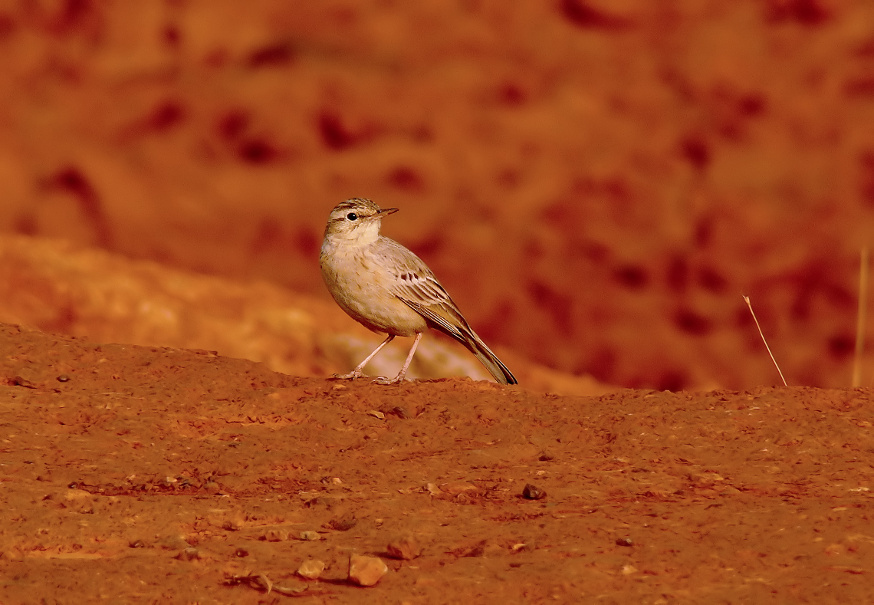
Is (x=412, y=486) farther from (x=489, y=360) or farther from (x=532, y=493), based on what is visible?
(x=489, y=360)

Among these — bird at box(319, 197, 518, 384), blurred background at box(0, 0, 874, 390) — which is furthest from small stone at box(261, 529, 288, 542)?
blurred background at box(0, 0, 874, 390)

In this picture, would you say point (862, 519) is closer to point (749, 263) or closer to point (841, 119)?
point (749, 263)

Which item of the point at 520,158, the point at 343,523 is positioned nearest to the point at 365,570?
the point at 343,523

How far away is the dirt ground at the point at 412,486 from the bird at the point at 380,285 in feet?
2.89

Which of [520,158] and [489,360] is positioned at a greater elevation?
[520,158]

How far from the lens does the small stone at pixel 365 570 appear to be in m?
3.31

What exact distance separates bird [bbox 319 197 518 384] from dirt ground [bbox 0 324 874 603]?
88cm

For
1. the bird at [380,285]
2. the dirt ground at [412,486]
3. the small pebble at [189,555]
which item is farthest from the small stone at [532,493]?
the bird at [380,285]

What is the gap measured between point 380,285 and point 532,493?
2.66 m

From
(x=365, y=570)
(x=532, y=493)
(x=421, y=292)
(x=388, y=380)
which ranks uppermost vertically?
(x=421, y=292)

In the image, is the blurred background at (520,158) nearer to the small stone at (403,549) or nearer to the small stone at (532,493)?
the small stone at (532,493)

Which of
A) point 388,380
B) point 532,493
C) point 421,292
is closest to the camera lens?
point 532,493

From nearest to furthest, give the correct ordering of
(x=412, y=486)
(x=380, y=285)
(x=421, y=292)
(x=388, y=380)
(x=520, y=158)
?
(x=412, y=486) < (x=388, y=380) < (x=380, y=285) < (x=421, y=292) < (x=520, y=158)

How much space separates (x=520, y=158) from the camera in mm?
13000
